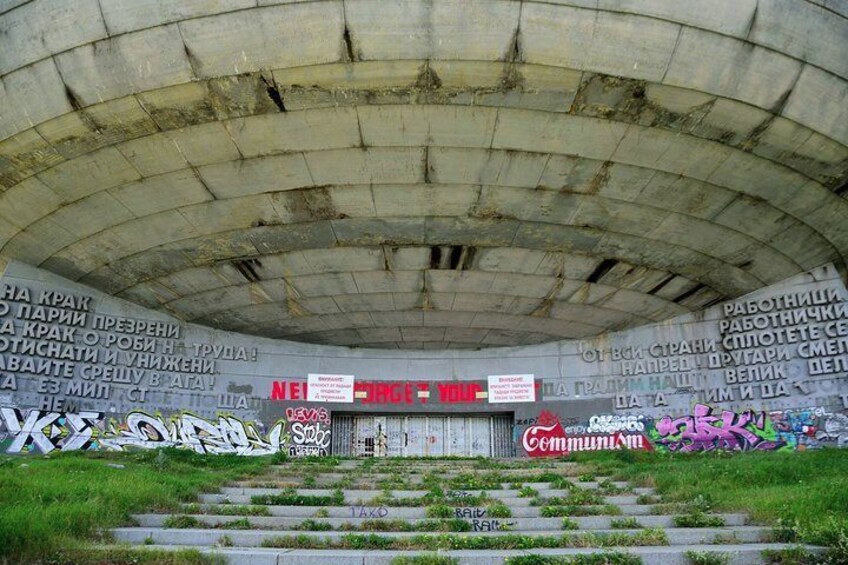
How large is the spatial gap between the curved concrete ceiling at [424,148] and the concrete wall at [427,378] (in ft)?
4.33

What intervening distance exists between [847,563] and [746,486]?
195 inches

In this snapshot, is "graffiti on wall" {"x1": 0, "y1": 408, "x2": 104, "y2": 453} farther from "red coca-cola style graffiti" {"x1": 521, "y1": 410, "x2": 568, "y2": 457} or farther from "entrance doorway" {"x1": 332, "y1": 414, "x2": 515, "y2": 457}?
"red coca-cola style graffiti" {"x1": 521, "y1": 410, "x2": 568, "y2": 457}

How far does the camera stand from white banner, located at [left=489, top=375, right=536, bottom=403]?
25516 millimetres

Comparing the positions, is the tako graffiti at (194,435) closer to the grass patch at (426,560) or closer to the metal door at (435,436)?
the metal door at (435,436)

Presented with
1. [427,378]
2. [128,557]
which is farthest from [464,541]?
[427,378]

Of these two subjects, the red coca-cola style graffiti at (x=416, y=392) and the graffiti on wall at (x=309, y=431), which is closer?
the graffiti on wall at (x=309, y=431)

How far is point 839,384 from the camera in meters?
19.0

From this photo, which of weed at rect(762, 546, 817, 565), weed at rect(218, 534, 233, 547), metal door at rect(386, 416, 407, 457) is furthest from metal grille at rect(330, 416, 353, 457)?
weed at rect(762, 546, 817, 565)

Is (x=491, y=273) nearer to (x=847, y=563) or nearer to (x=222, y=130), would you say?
(x=222, y=130)

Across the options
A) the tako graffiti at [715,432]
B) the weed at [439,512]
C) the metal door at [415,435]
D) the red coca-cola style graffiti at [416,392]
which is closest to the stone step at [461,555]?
the weed at [439,512]

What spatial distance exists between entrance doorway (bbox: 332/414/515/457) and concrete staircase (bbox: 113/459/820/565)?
12.8 meters

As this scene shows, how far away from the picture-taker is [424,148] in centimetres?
1547

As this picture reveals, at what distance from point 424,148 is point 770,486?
35.4 feet

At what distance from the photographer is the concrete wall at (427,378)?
63.5 ft
